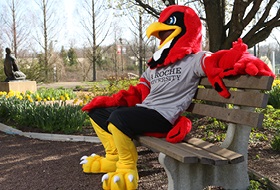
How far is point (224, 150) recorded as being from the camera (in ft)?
7.84

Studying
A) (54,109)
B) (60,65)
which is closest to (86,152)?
(54,109)

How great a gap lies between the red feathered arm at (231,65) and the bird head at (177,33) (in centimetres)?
31

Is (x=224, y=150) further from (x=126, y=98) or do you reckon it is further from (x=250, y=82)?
(x=126, y=98)

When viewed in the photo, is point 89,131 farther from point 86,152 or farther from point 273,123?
point 273,123

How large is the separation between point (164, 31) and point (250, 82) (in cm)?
105

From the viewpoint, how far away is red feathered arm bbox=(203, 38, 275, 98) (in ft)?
7.56

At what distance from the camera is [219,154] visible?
90.1 inches

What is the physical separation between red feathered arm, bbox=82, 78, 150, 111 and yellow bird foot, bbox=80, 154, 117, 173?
0.51 meters

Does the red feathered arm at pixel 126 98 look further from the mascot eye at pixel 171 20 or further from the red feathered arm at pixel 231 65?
the red feathered arm at pixel 231 65

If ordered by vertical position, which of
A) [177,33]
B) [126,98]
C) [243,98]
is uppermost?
[177,33]

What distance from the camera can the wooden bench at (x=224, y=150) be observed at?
2.21m

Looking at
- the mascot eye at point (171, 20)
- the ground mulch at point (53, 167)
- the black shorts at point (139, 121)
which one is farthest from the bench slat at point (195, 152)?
the mascot eye at point (171, 20)

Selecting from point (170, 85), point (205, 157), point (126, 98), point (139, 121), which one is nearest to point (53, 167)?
point (126, 98)

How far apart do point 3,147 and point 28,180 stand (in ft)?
5.38
